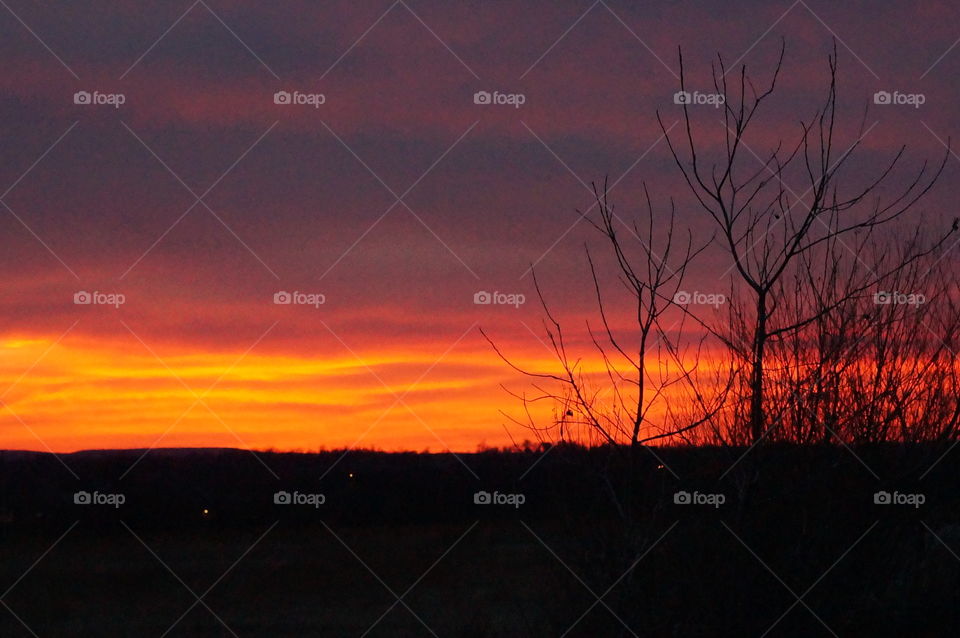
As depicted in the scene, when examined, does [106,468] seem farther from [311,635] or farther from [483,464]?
[483,464]

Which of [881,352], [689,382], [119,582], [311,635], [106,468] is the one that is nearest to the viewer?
[689,382]

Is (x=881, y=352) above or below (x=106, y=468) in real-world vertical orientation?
below

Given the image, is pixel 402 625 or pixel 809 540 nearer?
pixel 809 540

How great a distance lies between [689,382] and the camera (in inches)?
221

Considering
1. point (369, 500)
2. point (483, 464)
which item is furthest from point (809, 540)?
point (369, 500)

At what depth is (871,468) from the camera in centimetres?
601

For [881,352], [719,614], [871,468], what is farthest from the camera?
[881,352]

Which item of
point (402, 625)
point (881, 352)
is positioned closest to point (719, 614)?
point (881, 352)

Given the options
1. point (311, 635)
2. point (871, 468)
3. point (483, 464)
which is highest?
point (483, 464)

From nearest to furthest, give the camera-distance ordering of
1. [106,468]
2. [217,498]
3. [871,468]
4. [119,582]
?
[871,468] → [106,468] → [119,582] → [217,498]

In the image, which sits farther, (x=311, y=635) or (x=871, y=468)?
(x=311, y=635)

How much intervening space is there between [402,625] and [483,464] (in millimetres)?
5777

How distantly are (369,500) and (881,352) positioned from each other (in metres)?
15.0

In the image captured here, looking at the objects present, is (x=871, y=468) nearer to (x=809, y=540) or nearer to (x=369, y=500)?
(x=809, y=540)
